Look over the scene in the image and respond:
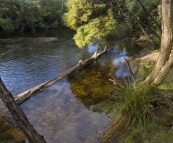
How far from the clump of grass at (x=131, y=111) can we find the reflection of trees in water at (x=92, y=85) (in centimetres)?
303

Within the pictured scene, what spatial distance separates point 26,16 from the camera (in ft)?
106

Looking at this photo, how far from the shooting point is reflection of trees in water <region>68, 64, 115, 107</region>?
9.61m

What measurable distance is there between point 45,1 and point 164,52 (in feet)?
122

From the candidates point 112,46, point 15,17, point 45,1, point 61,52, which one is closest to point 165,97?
point 61,52

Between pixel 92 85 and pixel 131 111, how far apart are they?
5470mm

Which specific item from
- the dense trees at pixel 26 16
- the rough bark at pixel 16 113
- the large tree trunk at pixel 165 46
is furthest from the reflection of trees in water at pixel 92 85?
the dense trees at pixel 26 16

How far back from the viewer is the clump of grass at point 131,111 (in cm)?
561

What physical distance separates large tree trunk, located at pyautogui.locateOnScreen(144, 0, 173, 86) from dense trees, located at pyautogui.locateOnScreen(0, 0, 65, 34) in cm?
2660

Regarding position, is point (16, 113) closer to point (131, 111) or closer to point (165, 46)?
point (131, 111)

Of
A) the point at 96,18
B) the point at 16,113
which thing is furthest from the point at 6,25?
the point at 16,113

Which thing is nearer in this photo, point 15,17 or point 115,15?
point 115,15

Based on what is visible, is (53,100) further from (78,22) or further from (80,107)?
(78,22)

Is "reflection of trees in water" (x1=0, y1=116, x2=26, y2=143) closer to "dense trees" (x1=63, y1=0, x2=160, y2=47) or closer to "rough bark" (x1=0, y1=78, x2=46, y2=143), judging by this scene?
"rough bark" (x1=0, y1=78, x2=46, y2=143)

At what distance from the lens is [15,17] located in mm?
32250
